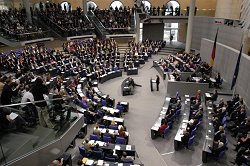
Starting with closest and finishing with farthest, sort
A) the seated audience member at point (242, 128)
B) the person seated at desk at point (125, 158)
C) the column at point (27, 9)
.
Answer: the person seated at desk at point (125, 158) < the seated audience member at point (242, 128) < the column at point (27, 9)

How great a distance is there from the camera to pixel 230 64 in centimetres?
2053

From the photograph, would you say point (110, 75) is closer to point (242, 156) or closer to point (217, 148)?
point (217, 148)

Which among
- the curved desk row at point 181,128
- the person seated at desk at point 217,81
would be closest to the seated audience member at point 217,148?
the curved desk row at point 181,128

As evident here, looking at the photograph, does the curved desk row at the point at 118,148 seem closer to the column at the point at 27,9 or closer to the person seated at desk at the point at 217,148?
the person seated at desk at the point at 217,148

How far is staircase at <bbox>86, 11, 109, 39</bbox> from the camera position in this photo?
101 ft

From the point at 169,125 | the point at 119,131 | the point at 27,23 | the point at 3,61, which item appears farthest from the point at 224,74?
the point at 27,23

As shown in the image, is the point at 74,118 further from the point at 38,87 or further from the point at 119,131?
the point at 119,131

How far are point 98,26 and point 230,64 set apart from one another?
1786 cm

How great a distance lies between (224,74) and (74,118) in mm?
16811

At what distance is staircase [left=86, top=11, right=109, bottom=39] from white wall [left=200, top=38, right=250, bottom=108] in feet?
40.9

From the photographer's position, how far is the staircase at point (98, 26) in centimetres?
3084

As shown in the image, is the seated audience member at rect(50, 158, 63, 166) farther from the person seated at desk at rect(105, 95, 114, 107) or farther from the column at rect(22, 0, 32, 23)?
the column at rect(22, 0, 32, 23)

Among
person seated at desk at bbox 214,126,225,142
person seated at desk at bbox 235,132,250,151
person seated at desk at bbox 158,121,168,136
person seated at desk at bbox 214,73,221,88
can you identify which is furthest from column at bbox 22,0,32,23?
person seated at desk at bbox 235,132,250,151

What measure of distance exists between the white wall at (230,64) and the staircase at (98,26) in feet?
40.9
